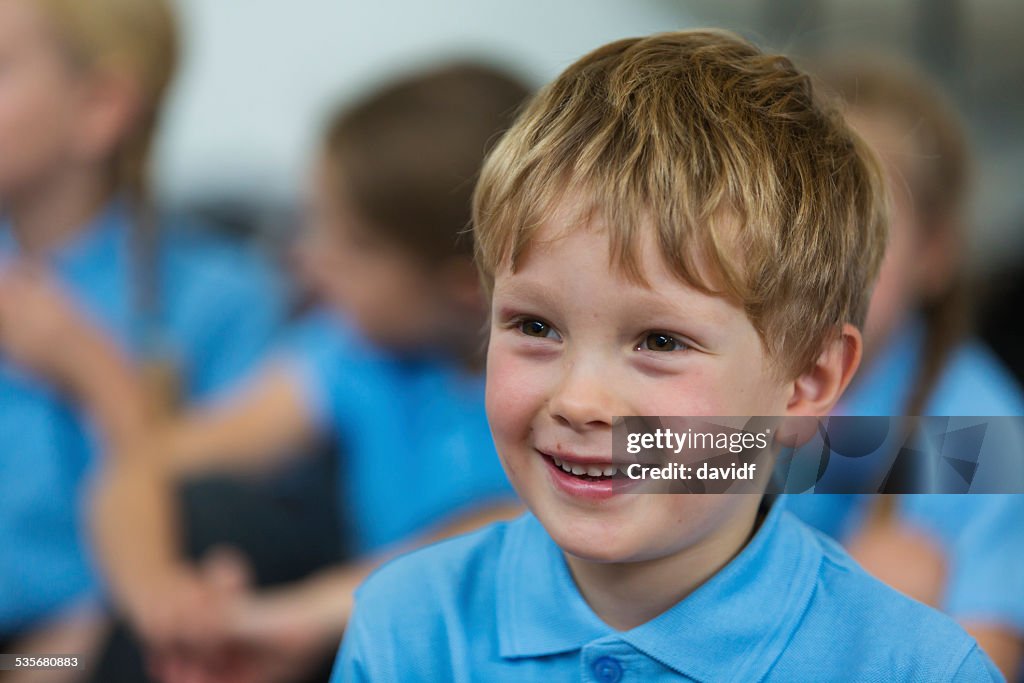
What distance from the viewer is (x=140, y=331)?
4.13 feet

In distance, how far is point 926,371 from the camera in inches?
36.9

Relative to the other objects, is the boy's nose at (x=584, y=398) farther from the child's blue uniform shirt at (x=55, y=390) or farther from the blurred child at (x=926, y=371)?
the child's blue uniform shirt at (x=55, y=390)

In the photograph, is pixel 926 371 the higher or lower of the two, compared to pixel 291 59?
lower

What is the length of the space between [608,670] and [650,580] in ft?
0.14

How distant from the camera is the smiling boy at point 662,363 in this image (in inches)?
17.6

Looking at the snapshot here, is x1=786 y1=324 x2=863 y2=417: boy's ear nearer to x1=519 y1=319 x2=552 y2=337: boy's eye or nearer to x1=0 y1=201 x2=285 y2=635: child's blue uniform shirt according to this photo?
x1=519 y1=319 x2=552 y2=337: boy's eye

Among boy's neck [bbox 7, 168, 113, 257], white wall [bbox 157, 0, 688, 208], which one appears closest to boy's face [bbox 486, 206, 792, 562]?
boy's neck [bbox 7, 168, 113, 257]

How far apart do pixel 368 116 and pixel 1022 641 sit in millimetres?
757

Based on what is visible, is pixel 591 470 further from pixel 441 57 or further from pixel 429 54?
pixel 429 54

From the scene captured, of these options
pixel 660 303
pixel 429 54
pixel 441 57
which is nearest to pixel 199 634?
pixel 660 303

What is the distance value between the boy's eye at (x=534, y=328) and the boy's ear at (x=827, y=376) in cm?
12

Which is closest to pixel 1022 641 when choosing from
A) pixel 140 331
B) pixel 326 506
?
pixel 326 506

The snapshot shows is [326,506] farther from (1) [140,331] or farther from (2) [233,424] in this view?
(1) [140,331]

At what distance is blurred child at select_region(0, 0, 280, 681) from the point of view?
1.14m
